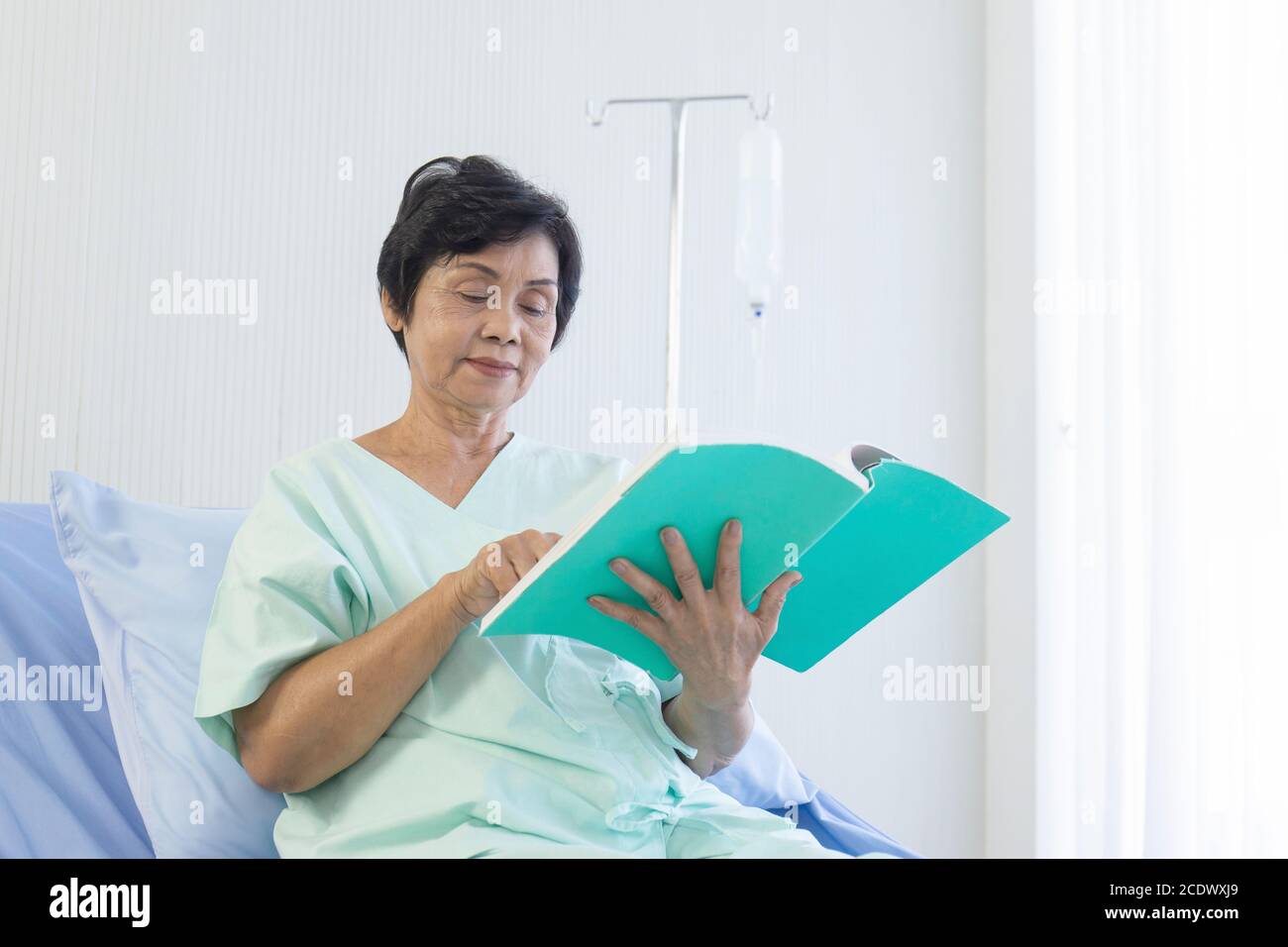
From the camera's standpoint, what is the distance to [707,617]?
1218 millimetres

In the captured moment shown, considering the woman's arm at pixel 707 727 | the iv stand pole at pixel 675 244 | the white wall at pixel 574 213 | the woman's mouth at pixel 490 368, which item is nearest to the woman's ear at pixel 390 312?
the woman's mouth at pixel 490 368

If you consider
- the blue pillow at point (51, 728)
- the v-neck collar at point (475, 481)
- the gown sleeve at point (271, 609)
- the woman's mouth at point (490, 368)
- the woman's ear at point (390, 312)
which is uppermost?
the woman's ear at point (390, 312)

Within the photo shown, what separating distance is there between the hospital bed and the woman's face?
50cm

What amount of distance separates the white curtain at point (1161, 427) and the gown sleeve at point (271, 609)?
1.55 m

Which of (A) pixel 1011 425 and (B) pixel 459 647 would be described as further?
(A) pixel 1011 425

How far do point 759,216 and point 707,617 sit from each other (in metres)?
1.54

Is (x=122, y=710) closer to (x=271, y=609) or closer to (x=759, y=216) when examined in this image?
(x=271, y=609)

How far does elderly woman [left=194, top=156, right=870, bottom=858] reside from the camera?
1.21m

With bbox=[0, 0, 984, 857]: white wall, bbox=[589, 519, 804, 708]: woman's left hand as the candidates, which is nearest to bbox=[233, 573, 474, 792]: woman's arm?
bbox=[589, 519, 804, 708]: woman's left hand

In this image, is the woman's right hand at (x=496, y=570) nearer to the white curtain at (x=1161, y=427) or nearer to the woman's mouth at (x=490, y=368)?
the woman's mouth at (x=490, y=368)

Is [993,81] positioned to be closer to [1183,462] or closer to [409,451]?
[1183,462]

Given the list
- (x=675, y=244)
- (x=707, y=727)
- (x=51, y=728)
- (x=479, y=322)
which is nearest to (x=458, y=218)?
(x=479, y=322)

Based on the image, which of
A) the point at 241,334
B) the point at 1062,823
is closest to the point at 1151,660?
the point at 1062,823

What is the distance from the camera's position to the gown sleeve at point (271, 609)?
1.25m
